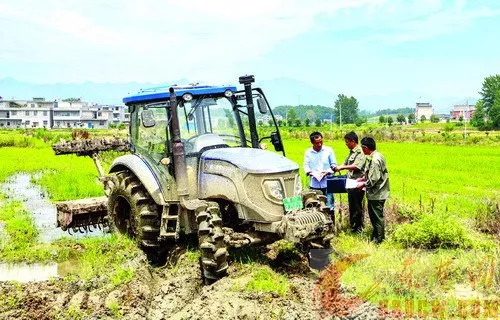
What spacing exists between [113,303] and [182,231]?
1.73 meters

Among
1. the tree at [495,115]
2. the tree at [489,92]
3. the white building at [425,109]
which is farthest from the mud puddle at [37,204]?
the white building at [425,109]

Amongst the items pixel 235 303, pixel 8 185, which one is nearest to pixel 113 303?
pixel 235 303

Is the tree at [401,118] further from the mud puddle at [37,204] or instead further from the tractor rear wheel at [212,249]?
the tractor rear wheel at [212,249]

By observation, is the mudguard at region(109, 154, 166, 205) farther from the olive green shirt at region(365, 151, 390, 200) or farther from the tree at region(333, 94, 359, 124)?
the tree at region(333, 94, 359, 124)

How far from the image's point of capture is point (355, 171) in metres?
8.39

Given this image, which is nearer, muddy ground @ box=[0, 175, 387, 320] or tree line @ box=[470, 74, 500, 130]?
muddy ground @ box=[0, 175, 387, 320]

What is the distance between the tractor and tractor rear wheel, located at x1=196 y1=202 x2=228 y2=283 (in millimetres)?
11

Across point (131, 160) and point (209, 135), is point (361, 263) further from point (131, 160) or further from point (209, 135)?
point (131, 160)

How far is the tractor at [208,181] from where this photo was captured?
628 cm

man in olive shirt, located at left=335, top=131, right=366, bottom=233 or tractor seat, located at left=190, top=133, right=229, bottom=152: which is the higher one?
tractor seat, located at left=190, top=133, right=229, bottom=152

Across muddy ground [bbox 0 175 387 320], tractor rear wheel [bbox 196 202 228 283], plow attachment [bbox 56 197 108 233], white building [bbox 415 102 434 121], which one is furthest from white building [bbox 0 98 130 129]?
white building [bbox 415 102 434 121]

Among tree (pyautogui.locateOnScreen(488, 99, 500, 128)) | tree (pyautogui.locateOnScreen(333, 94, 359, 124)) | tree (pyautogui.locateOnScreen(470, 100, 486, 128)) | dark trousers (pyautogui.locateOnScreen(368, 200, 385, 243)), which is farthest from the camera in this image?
tree (pyautogui.locateOnScreen(333, 94, 359, 124))

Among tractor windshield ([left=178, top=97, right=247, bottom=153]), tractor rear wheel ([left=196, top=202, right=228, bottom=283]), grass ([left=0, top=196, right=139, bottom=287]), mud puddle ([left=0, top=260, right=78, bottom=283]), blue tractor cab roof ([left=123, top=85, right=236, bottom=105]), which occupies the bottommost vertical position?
mud puddle ([left=0, top=260, right=78, bottom=283])

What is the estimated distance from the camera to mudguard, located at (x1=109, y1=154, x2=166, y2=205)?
23.8ft
